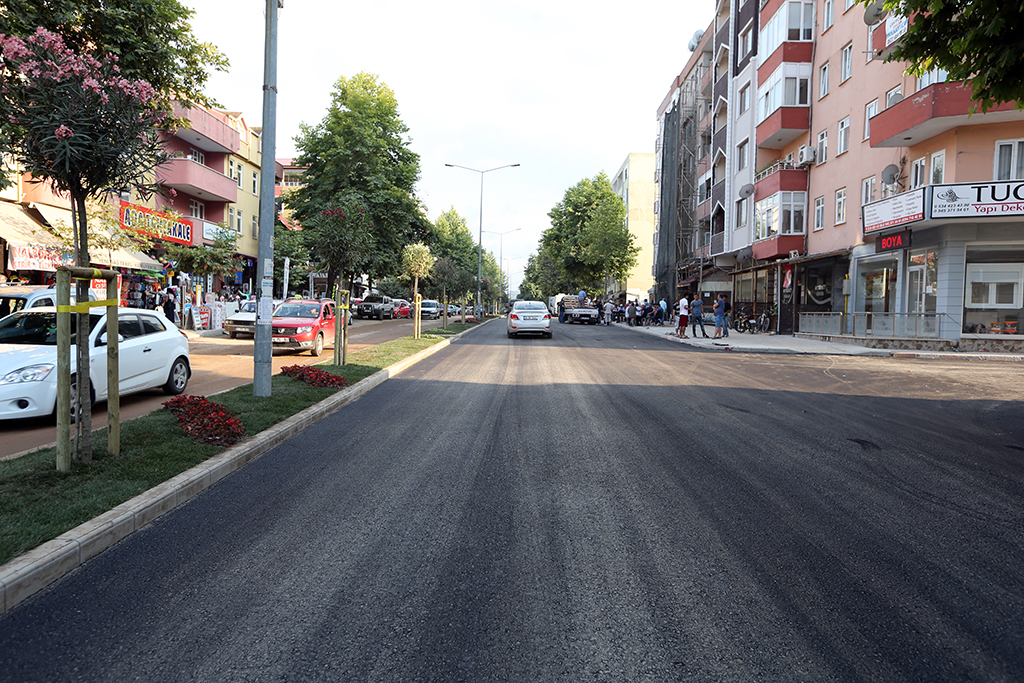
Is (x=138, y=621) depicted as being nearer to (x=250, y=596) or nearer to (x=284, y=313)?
(x=250, y=596)

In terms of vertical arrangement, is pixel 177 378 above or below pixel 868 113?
below

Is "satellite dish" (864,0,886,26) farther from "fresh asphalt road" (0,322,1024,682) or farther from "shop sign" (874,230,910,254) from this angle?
"fresh asphalt road" (0,322,1024,682)

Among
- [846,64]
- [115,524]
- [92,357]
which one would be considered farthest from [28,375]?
[846,64]

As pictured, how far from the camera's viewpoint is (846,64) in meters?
27.8

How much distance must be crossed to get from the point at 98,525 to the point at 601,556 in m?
3.06

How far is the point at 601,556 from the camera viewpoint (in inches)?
156

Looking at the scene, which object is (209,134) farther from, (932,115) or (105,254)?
(932,115)

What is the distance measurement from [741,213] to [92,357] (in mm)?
35648

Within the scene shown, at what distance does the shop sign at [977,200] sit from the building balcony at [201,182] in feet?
92.9

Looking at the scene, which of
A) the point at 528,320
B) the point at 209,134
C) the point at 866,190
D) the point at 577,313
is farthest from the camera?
the point at 577,313

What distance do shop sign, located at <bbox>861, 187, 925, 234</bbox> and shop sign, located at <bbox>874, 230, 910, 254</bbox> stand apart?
0.51 metres

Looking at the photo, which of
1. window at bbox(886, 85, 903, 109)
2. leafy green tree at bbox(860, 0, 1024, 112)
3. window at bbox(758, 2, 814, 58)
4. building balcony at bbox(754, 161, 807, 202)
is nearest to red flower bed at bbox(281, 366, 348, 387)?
leafy green tree at bbox(860, 0, 1024, 112)

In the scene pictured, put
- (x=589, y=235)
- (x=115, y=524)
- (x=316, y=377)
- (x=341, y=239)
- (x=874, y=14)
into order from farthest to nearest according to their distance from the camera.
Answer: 1. (x=589, y=235)
2. (x=874, y=14)
3. (x=341, y=239)
4. (x=316, y=377)
5. (x=115, y=524)

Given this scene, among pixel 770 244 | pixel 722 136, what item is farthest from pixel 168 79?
pixel 722 136
